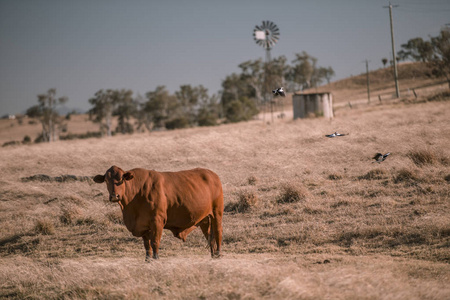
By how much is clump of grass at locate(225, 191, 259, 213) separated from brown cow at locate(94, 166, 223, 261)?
4025 millimetres

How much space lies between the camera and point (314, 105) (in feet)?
138

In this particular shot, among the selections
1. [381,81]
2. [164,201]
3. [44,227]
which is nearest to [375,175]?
[164,201]

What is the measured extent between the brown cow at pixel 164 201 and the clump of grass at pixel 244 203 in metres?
4.03

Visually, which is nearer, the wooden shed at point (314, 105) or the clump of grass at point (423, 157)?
the clump of grass at point (423, 157)

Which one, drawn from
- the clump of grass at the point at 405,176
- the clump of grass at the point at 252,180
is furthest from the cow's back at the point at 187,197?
the clump of grass at the point at 405,176

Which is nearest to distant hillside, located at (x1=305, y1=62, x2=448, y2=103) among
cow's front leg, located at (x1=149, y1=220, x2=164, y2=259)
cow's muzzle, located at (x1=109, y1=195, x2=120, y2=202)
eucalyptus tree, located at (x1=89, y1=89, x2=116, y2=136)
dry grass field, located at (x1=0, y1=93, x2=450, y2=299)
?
eucalyptus tree, located at (x1=89, y1=89, x2=116, y2=136)

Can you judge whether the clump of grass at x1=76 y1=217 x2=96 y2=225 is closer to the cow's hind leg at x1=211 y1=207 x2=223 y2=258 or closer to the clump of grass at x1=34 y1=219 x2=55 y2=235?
the clump of grass at x1=34 y1=219 x2=55 y2=235

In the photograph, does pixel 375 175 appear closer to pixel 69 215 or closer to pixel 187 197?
pixel 187 197

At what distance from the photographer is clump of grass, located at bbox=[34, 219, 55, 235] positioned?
12.2 metres

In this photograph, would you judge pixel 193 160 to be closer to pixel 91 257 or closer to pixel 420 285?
pixel 91 257

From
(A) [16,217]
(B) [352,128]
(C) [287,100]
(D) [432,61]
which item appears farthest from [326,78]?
(A) [16,217]

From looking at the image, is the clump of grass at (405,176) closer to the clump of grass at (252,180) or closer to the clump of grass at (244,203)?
the clump of grass at (244,203)

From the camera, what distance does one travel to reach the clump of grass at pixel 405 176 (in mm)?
13848

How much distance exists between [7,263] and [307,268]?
6392mm
